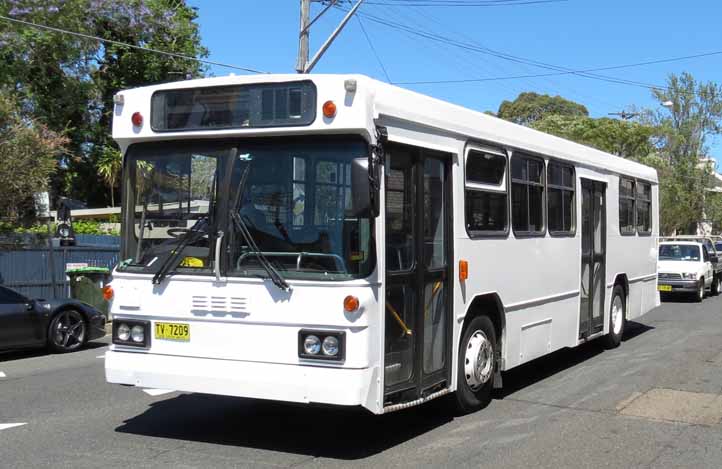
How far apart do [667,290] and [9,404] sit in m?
19.3

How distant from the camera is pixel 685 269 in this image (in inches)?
915

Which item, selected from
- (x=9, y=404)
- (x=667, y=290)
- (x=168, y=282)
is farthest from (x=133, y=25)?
(x=168, y=282)

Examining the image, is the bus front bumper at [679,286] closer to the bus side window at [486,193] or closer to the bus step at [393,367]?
the bus side window at [486,193]

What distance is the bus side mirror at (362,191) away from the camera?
585 cm

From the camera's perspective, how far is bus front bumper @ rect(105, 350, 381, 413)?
5879mm

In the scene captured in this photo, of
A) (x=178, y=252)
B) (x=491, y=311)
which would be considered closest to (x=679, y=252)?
(x=491, y=311)

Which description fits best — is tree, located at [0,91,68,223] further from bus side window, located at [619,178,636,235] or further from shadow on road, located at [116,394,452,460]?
bus side window, located at [619,178,636,235]

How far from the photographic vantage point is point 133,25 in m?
27.3

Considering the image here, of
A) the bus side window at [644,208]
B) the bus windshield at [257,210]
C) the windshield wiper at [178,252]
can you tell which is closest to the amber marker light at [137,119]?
the bus windshield at [257,210]

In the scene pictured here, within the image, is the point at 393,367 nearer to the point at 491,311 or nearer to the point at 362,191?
the point at 362,191

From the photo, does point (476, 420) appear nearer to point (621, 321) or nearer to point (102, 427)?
point (102, 427)

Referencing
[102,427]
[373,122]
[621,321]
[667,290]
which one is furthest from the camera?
[667,290]

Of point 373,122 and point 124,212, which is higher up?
point 373,122

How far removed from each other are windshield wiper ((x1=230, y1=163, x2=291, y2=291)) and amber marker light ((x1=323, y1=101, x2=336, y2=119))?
762 mm
